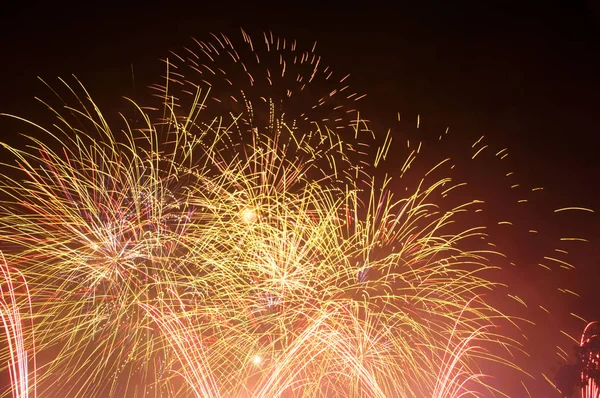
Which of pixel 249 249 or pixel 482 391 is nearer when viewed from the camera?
pixel 249 249

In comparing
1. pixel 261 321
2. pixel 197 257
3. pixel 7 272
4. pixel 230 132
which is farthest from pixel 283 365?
pixel 7 272

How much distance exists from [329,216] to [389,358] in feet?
8.74

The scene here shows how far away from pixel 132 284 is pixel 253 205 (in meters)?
2.41

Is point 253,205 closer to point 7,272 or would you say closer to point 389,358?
point 389,358

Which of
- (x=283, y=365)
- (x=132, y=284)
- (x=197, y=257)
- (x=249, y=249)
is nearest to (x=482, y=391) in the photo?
(x=283, y=365)

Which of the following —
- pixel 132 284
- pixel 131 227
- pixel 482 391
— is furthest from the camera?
pixel 482 391

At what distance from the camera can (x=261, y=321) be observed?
806 cm

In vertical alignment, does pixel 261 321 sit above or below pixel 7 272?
below

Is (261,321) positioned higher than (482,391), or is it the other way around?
(261,321)

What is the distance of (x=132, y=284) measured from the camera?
8180 millimetres

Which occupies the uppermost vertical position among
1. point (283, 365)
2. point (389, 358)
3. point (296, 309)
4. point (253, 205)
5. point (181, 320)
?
point (253, 205)

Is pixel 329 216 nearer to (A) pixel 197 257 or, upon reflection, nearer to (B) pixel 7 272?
(A) pixel 197 257

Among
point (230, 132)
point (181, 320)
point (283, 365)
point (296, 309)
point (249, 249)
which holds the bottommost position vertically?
point (283, 365)

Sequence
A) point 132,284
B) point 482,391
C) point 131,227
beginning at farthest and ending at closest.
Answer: point 482,391 < point 132,284 < point 131,227
